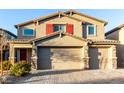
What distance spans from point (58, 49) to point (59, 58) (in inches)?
28.8

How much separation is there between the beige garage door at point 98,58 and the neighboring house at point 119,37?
1.51 m

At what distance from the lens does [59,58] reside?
25.3m

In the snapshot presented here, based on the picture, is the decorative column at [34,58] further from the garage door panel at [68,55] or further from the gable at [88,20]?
the gable at [88,20]

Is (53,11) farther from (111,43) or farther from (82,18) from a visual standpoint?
(111,43)

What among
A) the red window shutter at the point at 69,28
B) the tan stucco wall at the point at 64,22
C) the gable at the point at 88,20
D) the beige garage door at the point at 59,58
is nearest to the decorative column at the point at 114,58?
the beige garage door at the point at 59,58

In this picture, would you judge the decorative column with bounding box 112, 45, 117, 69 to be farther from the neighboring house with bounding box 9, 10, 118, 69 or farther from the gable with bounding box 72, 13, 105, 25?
the gable with bounding box 72, 13, 105, 25

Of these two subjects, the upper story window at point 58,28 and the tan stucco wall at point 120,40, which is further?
the upper story window at point 58,28

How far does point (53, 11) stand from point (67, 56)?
4391 mm

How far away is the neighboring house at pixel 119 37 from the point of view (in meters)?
26.6

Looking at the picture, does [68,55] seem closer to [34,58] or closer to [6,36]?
[34,58]

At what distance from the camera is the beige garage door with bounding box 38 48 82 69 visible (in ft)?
82.0
